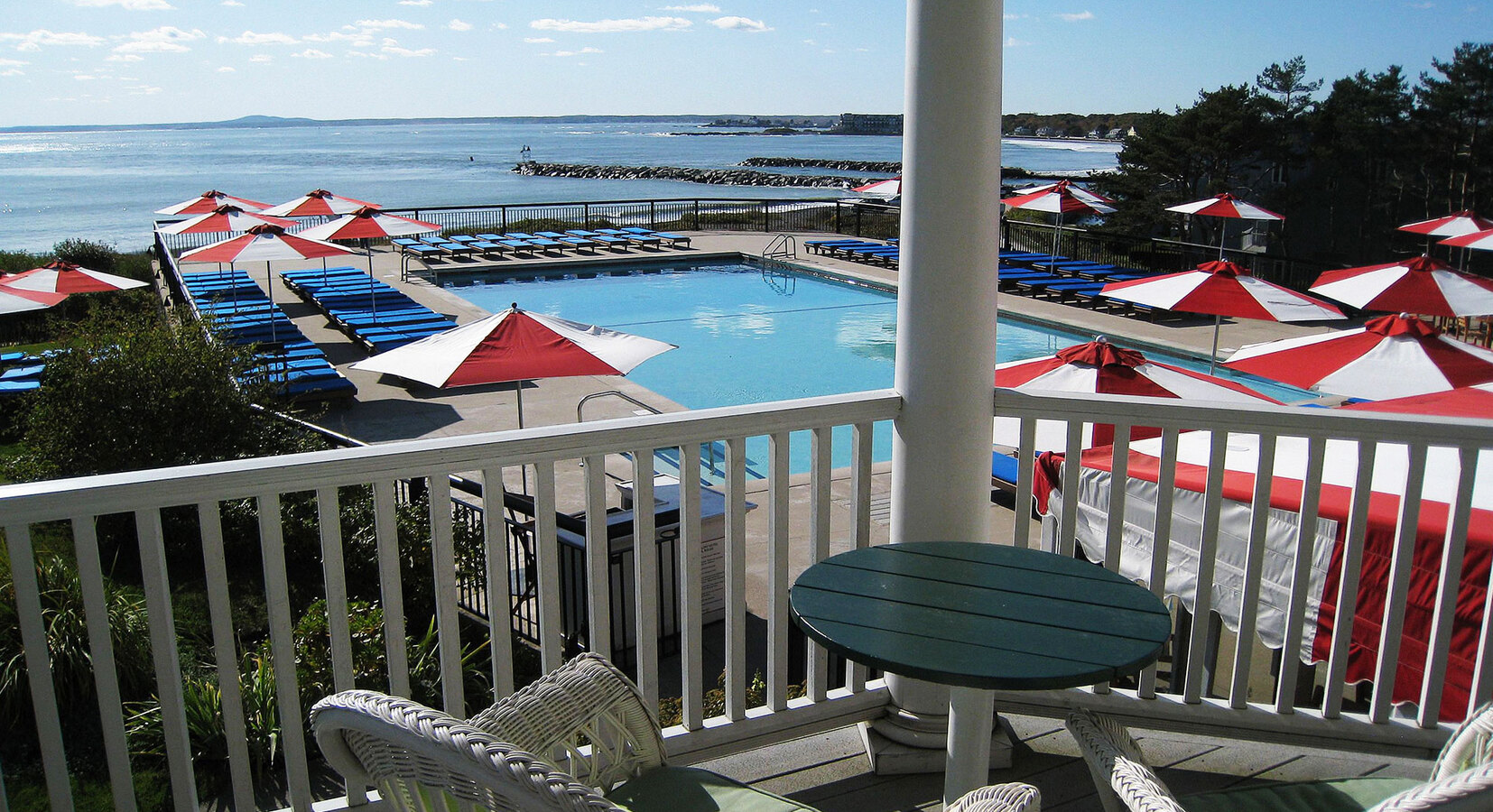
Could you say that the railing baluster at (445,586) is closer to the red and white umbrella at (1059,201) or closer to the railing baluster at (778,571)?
the railing baluster at (778,571)

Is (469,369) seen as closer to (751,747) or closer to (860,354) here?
(751,747)

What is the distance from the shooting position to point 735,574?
2.78 m

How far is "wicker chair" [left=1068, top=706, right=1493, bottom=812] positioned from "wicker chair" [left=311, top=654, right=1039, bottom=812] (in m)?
0.22

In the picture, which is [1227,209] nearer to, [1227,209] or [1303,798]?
[1227,209]

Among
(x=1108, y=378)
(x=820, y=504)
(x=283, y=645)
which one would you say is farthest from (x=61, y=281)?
(x=820, y=504)

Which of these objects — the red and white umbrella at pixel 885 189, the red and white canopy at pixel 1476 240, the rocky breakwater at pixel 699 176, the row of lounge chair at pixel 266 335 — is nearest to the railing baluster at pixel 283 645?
the row of lounge chair at pixel 266 335

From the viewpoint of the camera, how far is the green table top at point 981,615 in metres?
1.79

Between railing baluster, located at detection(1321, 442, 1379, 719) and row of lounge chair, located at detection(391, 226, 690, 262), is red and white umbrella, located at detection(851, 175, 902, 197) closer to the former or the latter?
row of lounge chair, located at detection(391, 226, 690, 262)

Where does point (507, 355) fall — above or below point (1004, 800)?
below

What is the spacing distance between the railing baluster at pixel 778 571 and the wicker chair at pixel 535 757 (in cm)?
77

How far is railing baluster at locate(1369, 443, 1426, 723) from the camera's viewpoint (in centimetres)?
258

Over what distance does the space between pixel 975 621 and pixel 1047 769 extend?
1.19m

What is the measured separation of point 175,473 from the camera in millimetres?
A: 2139

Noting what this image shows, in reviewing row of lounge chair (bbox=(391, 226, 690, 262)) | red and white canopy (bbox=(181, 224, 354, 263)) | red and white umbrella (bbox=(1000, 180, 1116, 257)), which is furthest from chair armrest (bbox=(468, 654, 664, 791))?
row of lounge chair (bbox=(391, 226, 690, 262))
